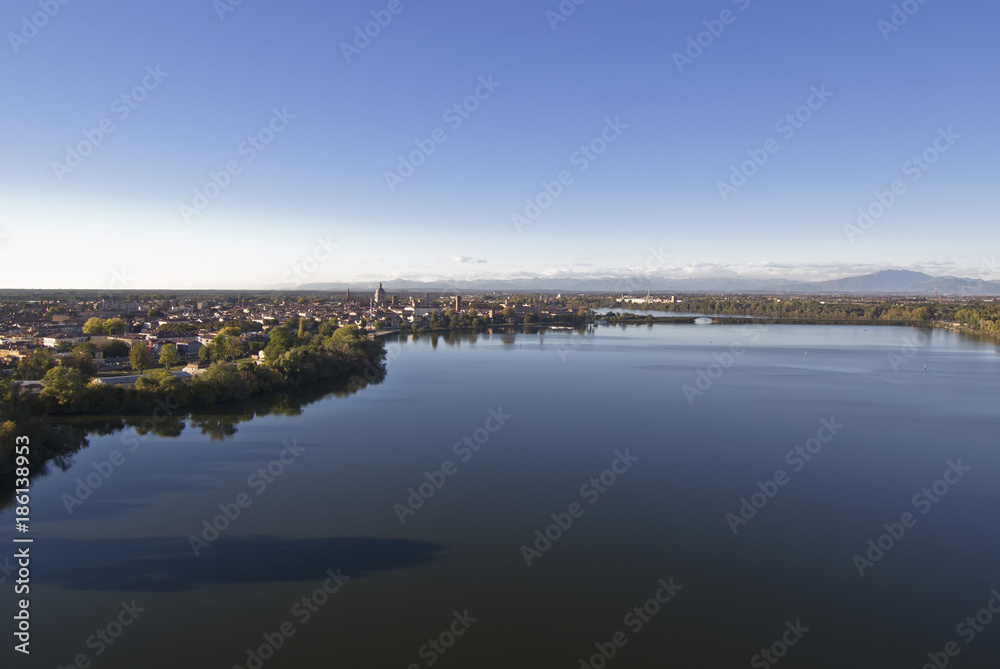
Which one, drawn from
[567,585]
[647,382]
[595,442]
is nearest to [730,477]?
[595,442]

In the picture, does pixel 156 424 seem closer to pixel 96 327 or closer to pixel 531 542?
pixel 531 542

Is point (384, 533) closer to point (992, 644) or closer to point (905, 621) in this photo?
point (905, 621)

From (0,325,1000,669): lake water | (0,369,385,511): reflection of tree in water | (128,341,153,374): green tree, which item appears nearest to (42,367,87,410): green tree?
(0,369,385,511): reflection of tree in water

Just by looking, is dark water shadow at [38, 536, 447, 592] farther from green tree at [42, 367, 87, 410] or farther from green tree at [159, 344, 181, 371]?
green tree at [159, 344, 181, 371]

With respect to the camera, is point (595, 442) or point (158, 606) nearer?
point (158, 606)


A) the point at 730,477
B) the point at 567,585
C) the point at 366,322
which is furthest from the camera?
the point at 366,322

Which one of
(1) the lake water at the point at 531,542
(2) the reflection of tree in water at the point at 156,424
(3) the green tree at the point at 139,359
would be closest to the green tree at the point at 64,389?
(2) the reflection of tree in water at the point at 156,424
